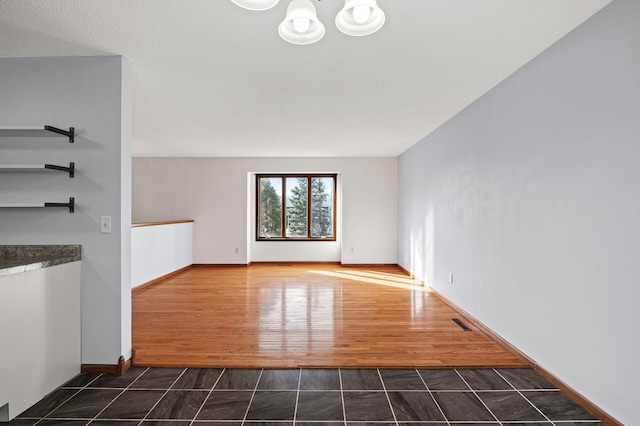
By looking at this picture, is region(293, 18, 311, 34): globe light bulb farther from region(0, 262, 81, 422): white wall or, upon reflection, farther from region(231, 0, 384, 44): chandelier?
region(0, 262, 81, 422): white wall

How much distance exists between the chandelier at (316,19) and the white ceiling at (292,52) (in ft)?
1.50

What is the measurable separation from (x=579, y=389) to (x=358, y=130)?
355 centimetres

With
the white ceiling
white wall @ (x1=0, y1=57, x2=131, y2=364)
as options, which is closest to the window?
the white ceiling

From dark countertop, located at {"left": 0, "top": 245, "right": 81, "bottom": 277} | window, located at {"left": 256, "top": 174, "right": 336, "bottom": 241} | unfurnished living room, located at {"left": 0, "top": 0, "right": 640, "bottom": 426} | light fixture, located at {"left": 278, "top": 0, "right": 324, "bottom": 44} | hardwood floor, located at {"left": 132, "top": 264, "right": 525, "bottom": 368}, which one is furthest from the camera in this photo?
window, located at {"left": 256, "top": 174, "right": 336, "bottom": 241}

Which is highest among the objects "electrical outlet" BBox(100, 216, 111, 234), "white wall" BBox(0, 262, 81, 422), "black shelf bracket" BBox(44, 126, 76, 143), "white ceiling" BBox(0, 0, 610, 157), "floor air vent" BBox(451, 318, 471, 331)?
"white ceiling" BBox(0, 0, 610, 157)

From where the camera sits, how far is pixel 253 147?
5.66m

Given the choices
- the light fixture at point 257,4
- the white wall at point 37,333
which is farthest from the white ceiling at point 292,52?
the white wall at point 37,333

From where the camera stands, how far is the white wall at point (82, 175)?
236cm

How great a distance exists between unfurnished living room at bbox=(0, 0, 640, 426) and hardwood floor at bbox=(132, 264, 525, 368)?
0.10 feet

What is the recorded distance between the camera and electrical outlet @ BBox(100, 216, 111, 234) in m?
2.36

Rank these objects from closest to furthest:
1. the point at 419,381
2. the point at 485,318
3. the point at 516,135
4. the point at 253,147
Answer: the point at 419,381
the point at 516,135
the point at 485,318
the point at 253,147

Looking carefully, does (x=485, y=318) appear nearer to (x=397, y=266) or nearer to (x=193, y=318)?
(x=193, y=318)

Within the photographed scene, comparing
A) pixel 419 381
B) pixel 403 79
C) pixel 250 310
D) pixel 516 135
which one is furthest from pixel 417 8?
pixel 250 310

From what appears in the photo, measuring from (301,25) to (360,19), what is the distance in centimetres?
28
